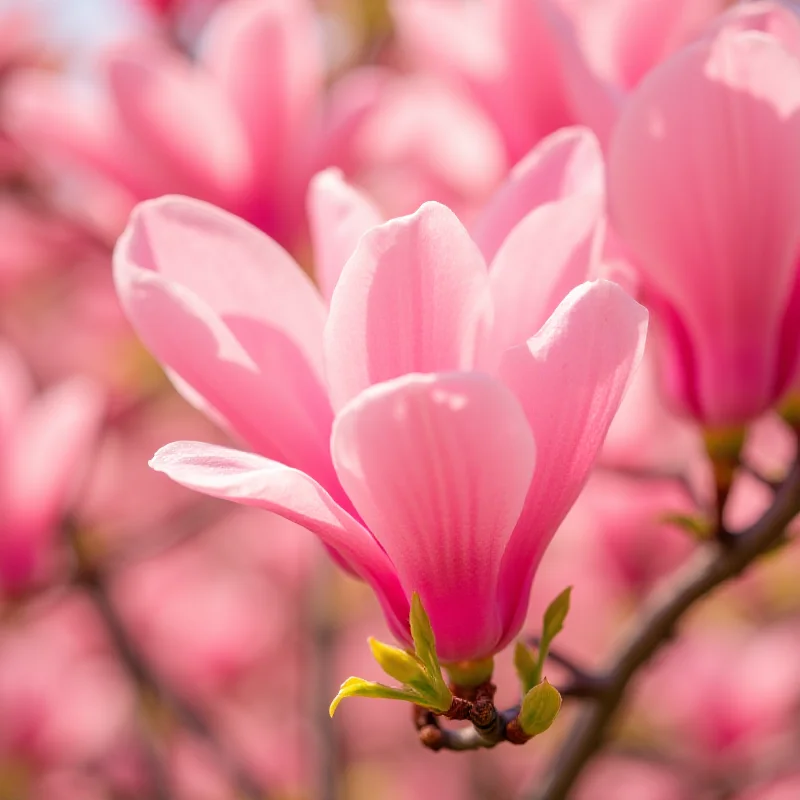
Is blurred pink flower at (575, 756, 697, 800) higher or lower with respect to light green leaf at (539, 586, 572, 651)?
lower

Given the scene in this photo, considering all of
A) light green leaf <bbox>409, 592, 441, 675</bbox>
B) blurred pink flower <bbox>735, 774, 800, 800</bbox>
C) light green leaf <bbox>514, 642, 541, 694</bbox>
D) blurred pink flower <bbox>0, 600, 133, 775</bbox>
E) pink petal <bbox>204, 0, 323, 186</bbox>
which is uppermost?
pink petal <bbox>204, 0, 323, 186</bbox>

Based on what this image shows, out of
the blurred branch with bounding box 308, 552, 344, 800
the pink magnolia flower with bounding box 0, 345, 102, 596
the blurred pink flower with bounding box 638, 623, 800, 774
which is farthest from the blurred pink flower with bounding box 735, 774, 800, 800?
the pink magnolia flower with bounding box 0, 345, 102, 596

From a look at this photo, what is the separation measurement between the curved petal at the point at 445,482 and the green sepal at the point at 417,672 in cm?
2

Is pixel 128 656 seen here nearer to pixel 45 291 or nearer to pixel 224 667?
pixel 224 667

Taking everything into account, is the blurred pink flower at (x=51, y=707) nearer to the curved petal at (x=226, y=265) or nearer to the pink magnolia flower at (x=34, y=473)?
the pink magnolia flower at (x=34, y=473)

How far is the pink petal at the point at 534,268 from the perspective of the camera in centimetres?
62

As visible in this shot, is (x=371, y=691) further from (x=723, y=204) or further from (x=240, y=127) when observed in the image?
(x=240, y=127)

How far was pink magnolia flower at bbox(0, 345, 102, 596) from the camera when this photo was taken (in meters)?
1.25

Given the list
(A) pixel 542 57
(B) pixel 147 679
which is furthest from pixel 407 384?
(B) pixel 147 679

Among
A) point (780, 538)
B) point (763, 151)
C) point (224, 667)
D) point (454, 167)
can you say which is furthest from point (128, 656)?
point (224, 667)

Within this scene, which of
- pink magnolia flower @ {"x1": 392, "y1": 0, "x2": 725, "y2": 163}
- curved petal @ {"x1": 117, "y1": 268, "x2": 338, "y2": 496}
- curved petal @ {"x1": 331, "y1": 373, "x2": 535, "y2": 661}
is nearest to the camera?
curved petal @ {"x1": 331, "y1": 373, "x2": 535, "y2": 661}

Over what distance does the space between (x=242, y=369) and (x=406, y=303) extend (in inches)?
4.5

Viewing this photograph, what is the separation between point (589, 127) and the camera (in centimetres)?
77

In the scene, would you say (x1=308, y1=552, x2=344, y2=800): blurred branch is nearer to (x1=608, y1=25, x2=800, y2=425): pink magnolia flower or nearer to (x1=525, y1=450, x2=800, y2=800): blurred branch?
(x1=525, y1=450, x2=800, y2=800): blurred branch
